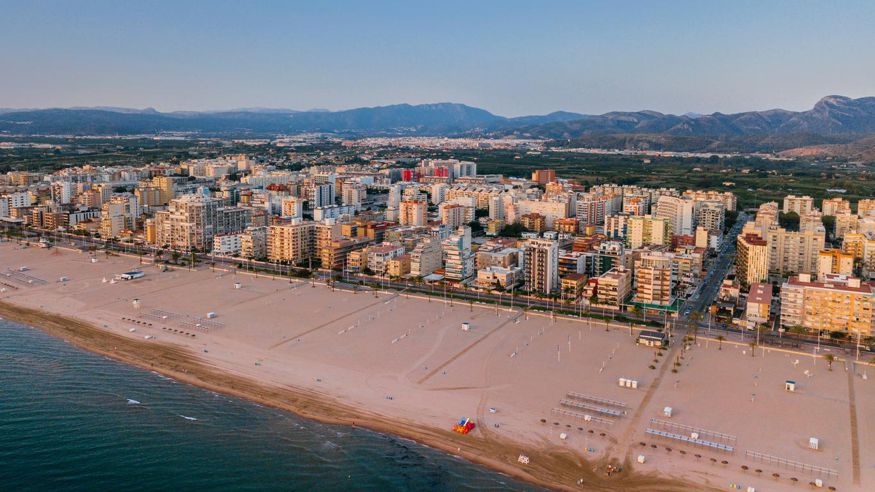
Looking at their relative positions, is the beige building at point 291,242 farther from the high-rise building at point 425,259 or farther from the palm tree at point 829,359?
the palm tree at point 829,359

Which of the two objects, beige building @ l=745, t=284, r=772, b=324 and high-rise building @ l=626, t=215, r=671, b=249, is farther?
high-rise building @ l=626, t=215, r=671, b=249

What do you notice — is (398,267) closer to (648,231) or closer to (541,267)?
(541,267)

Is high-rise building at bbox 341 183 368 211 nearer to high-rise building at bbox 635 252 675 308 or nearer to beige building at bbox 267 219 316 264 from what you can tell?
beige building at bbox 267 219 316 264

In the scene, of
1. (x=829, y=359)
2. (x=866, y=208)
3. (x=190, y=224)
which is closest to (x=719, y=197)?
(x=866, y=208)

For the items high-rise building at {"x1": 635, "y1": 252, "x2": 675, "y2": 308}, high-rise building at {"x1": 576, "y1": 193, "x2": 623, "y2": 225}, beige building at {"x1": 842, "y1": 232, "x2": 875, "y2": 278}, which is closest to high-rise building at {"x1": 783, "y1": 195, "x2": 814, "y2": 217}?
high-rise building at {"x1": 576, "y1": 193, "x2": 623, "y2": 225}

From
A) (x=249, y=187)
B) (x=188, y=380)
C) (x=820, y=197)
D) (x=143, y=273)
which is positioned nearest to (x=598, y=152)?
(x=820, y=197)

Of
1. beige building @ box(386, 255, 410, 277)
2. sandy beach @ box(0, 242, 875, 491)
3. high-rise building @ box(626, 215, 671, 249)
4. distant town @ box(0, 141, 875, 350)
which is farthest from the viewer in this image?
high-rise building @ box(626, 215, 671, 249)
